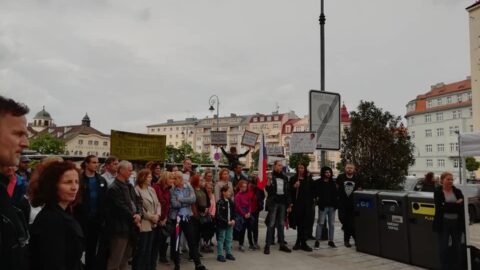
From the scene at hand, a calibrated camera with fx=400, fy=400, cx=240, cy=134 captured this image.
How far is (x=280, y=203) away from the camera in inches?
374

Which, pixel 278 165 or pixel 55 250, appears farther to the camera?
pixel 278 165

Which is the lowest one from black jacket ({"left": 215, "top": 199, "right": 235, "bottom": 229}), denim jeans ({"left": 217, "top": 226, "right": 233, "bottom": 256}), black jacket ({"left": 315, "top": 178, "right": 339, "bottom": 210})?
denim jeans ({"left": 217, "top": 226, "right": 233, "bottom": 256})

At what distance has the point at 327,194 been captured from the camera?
398 inches

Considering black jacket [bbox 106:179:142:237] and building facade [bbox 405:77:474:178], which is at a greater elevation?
building facade [bbox 405:77:474:178]

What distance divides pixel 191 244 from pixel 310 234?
14.7 feet

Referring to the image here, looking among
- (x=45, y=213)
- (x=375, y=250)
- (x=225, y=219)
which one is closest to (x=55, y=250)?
(x=45, y=213)

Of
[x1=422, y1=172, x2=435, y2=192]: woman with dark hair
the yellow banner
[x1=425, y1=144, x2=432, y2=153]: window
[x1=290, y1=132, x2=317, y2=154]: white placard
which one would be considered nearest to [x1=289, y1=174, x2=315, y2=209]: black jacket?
[x1=290, y1=132, x2=317, y2=154]: white placard

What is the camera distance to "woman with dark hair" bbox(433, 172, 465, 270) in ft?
23.0

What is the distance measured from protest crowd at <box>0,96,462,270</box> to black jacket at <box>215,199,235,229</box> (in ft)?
0.07

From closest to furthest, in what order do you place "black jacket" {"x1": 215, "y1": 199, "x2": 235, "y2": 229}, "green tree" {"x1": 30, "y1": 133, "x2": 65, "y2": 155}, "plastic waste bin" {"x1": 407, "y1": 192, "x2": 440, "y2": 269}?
1. "plastic waste bin" {"x1": 407, "y1": 192, "x2": 440, "y2": 269}
2. "black jacket" {"x1": 215, "y1": 199, "x2": 235, "y2": 229}
3. "green tree" {"x1": 30, "y1": 133, "x2": 65, "y2": 155}

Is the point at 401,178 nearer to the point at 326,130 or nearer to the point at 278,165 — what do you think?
the point at 326,130

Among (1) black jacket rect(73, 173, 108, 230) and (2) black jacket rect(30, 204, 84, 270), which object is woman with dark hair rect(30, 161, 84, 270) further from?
(1) black jacket rect(73, 173, 108, 230)

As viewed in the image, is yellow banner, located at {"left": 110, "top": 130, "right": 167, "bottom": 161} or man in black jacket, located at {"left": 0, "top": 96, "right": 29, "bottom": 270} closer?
man in black jacket, located at {"left": 0, "top": 96, "right": 29, "bottom": 270}

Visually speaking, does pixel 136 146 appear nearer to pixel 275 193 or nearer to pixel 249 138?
pixel 249 138
